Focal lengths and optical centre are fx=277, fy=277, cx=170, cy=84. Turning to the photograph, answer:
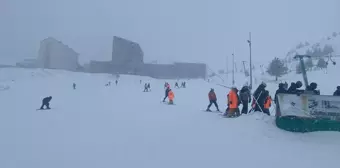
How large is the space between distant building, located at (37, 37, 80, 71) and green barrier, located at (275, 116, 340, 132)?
5825 cm

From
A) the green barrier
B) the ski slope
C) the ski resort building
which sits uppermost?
the ski resort building

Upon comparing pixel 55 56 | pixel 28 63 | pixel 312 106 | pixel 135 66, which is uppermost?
pixel 55 56

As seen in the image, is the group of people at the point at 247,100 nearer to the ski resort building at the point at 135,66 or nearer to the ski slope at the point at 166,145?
the ski slope at the point at 166,145

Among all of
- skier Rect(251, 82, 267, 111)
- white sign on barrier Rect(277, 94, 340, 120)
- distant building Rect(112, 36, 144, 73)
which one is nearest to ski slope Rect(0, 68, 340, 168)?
white sign on barrier Rect(277, 94, 340, 120)

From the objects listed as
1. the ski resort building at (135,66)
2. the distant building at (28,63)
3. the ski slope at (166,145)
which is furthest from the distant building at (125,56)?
the ski slope at (166,145)

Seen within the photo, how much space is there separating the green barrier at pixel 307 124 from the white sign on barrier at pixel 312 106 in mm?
114

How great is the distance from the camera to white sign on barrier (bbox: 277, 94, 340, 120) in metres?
7.60

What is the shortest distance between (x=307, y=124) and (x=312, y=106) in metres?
0.57

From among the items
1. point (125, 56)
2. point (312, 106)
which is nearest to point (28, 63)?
point (125, 56)

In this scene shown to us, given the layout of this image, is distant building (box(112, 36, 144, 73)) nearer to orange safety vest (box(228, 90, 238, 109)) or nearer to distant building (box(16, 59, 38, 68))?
distant building (box(16, 59, 38, 68))

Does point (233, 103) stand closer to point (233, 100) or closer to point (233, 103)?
point (233, 103)

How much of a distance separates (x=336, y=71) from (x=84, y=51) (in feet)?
177

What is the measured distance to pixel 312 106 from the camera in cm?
777

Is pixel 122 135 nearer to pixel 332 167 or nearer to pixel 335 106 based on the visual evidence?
pixel 332 167
